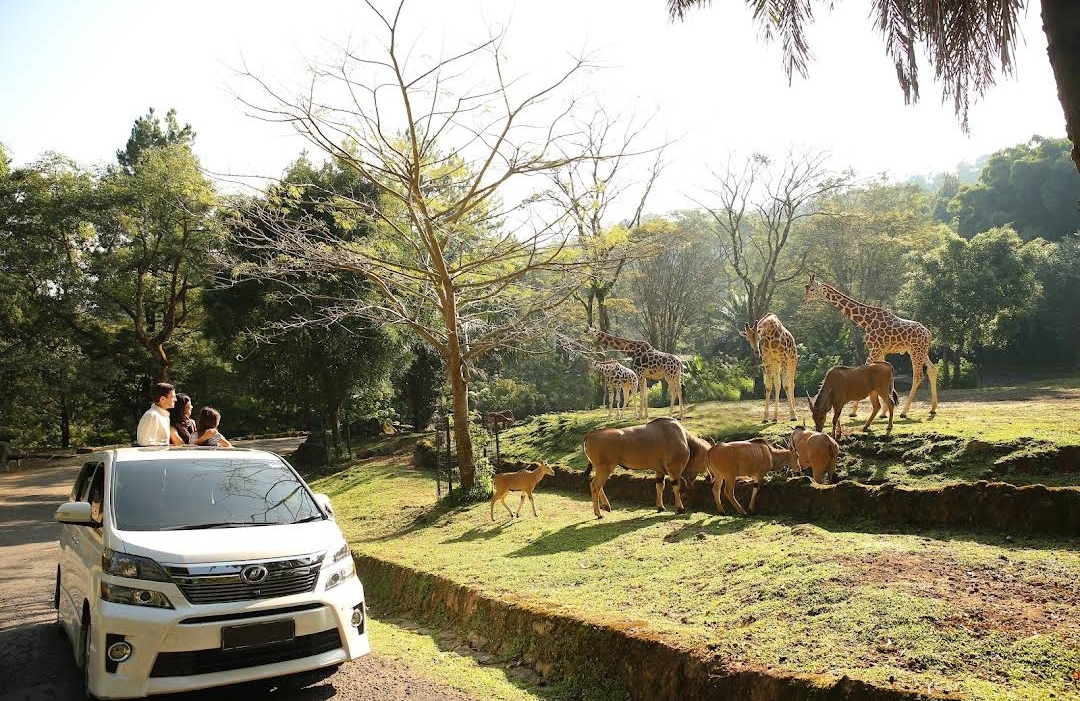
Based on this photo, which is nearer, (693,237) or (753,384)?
(753,384)

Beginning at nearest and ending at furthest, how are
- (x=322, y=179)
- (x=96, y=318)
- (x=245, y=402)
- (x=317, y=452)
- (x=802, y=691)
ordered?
(x=802, y=691) → (x=322, y=179) → (x=317, y=452) → (x=96, y=318) → (x=245, y=402)

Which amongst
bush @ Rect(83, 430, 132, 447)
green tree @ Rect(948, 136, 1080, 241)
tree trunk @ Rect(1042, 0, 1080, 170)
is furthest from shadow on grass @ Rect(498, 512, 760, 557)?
green tree @ Rect(948, 136, 1080, 241)

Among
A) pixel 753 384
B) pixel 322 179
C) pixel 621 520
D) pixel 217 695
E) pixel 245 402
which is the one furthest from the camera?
pixel 245 402

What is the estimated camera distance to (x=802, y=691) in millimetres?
3662

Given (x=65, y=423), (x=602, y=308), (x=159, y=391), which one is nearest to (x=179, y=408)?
(x=159, y=391)

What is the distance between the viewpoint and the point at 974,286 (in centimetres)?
2458

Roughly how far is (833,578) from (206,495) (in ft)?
15.0


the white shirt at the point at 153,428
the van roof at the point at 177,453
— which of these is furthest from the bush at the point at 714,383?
the van roof at the point at 177,453

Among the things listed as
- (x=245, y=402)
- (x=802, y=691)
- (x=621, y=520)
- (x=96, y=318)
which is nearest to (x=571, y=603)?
(x=802, y=691)

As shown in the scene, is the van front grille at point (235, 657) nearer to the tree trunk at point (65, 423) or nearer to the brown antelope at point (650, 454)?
the brown antelope at point (650, 454)

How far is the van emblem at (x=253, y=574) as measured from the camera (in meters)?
4.56

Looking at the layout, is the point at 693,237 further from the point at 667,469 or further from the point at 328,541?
the point at 328,541

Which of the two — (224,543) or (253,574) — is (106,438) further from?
(253,574)

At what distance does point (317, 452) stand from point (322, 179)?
8.18 m
